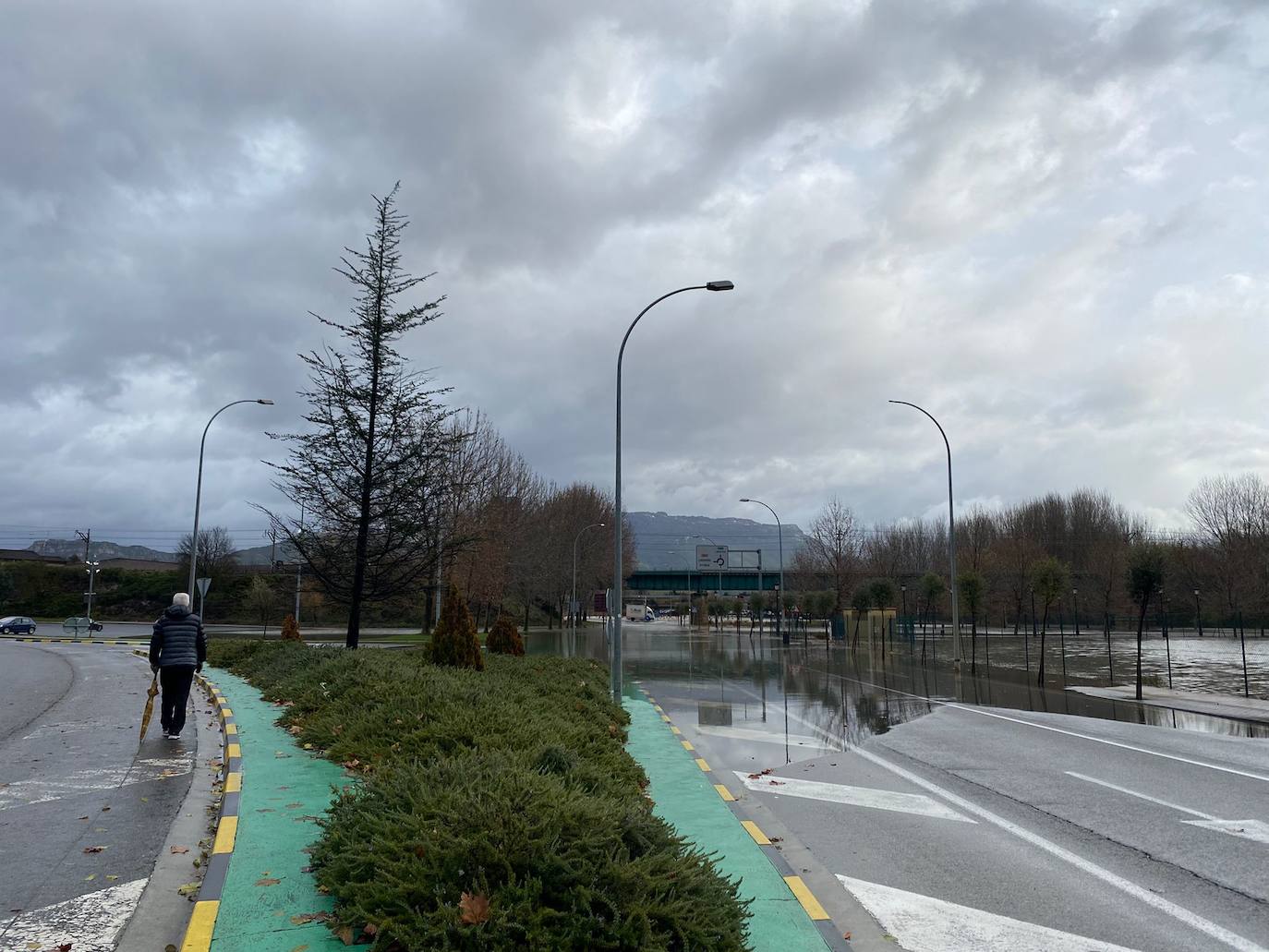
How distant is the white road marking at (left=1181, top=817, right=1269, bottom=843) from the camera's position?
27.9ft

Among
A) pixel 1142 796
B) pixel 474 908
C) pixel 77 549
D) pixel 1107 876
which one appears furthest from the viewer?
pixel 77 549

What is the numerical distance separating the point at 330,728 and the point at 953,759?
29.2 ft

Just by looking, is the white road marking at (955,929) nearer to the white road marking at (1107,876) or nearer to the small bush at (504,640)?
the white road marking at (1107,876)

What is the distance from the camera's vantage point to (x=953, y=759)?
13.1 m

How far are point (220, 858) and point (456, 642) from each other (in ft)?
31.9

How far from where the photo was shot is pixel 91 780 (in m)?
8.89

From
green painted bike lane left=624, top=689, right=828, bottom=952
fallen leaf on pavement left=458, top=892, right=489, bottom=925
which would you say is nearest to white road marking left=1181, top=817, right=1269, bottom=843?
green painted bike lane left=624, top=689, right=828, bottom=952

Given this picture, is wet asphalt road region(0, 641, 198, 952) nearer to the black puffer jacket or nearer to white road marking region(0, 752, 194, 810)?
white road marking region(0, 752, 194, 810)

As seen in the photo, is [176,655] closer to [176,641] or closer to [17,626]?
[176,641]

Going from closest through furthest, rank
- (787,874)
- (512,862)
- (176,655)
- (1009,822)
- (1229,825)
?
1. (512,862)
2. (787,874)
3. (1229,825)
4. (1009,822)
5. (176,655)

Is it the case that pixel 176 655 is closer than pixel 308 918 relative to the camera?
No

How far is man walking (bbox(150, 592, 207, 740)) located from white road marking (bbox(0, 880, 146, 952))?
18.6 ft

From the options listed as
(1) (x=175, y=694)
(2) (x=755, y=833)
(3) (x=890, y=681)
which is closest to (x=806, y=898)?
(2) (x=755, y=833)

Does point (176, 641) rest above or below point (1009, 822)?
above
